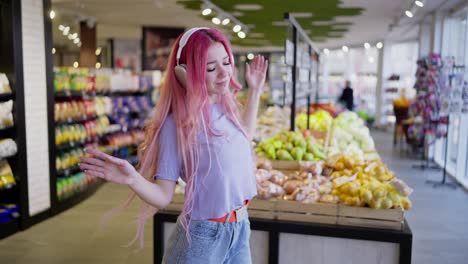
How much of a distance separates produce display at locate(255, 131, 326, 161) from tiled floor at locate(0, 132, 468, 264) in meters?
1.36

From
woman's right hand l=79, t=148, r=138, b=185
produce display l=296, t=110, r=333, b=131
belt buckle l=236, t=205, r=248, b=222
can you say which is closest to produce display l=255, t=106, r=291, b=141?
produce display l=296, t=110, r=333, b=131

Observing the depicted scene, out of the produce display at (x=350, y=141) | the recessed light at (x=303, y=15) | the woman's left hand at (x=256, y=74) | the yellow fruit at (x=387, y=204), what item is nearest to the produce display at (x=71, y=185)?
the produce display at (x=350, y=141)

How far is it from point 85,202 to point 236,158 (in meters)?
5.35

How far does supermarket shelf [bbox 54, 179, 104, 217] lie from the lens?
5968 millimetres

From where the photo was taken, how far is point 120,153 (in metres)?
8.70

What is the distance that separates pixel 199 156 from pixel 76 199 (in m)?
5.20

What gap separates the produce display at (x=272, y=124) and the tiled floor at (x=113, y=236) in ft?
6.04

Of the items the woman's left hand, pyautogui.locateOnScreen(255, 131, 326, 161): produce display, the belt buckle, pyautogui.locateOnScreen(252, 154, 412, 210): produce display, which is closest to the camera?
the belt buckle

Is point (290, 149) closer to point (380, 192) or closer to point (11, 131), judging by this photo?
point (380, 192)

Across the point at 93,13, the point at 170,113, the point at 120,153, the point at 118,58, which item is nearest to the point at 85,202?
the point at 120,153

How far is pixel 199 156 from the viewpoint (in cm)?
172

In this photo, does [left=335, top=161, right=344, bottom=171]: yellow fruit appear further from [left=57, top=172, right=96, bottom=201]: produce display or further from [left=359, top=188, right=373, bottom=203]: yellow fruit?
[left=57, top=172, right=96, bottom=201]: produce display

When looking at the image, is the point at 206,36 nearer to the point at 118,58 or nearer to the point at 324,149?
the point at 324,149

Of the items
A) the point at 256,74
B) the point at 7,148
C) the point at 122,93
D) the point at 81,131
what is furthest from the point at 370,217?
the point at 122,93
